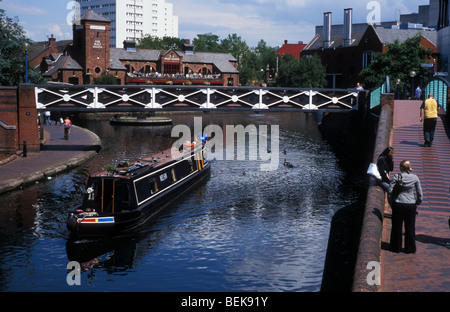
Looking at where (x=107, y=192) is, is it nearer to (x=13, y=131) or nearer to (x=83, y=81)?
(x=13, y=131)

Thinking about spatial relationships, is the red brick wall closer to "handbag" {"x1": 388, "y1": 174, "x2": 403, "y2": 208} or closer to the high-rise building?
"handbag" {"x1": 388, "y1": 174, "x2": 403, "y2": 208}

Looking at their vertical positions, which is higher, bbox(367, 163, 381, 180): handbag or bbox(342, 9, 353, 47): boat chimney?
bbox(342, 9, 353, 47): boat chimney

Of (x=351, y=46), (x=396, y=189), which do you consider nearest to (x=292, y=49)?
(x=351, y=46)

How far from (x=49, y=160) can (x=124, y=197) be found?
1174 cm

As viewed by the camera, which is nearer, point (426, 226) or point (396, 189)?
point (396, 189)

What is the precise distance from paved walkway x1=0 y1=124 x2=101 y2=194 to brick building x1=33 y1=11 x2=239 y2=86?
39.8m

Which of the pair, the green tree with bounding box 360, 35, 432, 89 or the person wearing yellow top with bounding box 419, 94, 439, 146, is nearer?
the person wearing yellow top with bounding box 419, 94, 439, 146

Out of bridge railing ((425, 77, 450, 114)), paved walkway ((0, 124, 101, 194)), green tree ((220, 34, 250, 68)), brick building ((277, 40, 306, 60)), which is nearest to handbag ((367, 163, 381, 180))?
bridge railing ((425, 77, 450, 114))

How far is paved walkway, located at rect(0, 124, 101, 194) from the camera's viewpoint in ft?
77.2

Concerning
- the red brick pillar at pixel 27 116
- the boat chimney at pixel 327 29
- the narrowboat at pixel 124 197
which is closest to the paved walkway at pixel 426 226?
the narrowboat at pixel 124 197

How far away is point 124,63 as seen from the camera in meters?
85.1

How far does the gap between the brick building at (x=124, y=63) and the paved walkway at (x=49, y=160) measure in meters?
39.8

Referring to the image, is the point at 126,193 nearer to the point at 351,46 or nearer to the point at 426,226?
the point at 426,226
